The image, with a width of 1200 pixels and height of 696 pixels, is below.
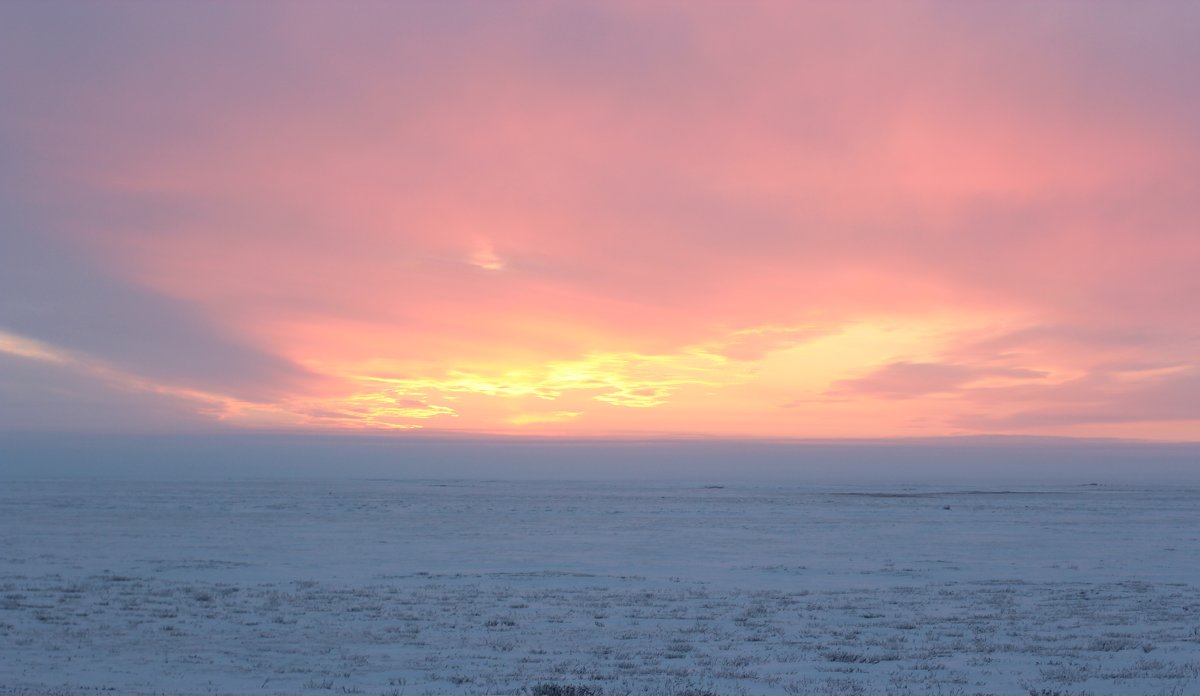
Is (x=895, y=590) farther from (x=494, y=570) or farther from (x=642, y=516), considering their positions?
(x=642, y=516)

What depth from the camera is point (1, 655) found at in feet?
47.5

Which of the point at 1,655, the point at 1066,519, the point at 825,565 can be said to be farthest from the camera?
the point at 1066,519

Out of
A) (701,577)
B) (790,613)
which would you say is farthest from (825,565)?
(790,613)

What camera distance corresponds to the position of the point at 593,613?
65.8ft

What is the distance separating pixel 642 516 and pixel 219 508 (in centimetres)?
3249

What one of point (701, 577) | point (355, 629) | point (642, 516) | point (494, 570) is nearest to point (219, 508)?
point (642, 516)

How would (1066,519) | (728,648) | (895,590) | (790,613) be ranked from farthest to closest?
(1066,519) < (895,590) < (790,613) < (728,648)

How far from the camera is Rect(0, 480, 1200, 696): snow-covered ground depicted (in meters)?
13.1

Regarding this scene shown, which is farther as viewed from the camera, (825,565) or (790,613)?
(825,565)

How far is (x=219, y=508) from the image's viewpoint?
67312 mm

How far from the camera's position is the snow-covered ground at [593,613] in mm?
13133

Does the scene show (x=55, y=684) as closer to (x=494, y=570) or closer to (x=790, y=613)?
(x=790, y=613)

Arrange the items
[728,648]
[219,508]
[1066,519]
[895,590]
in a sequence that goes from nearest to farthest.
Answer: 1. [728,648]
2. [895,590]
3. [1066,519]
4. [219,508]

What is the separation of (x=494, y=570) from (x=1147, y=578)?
2054 cm
